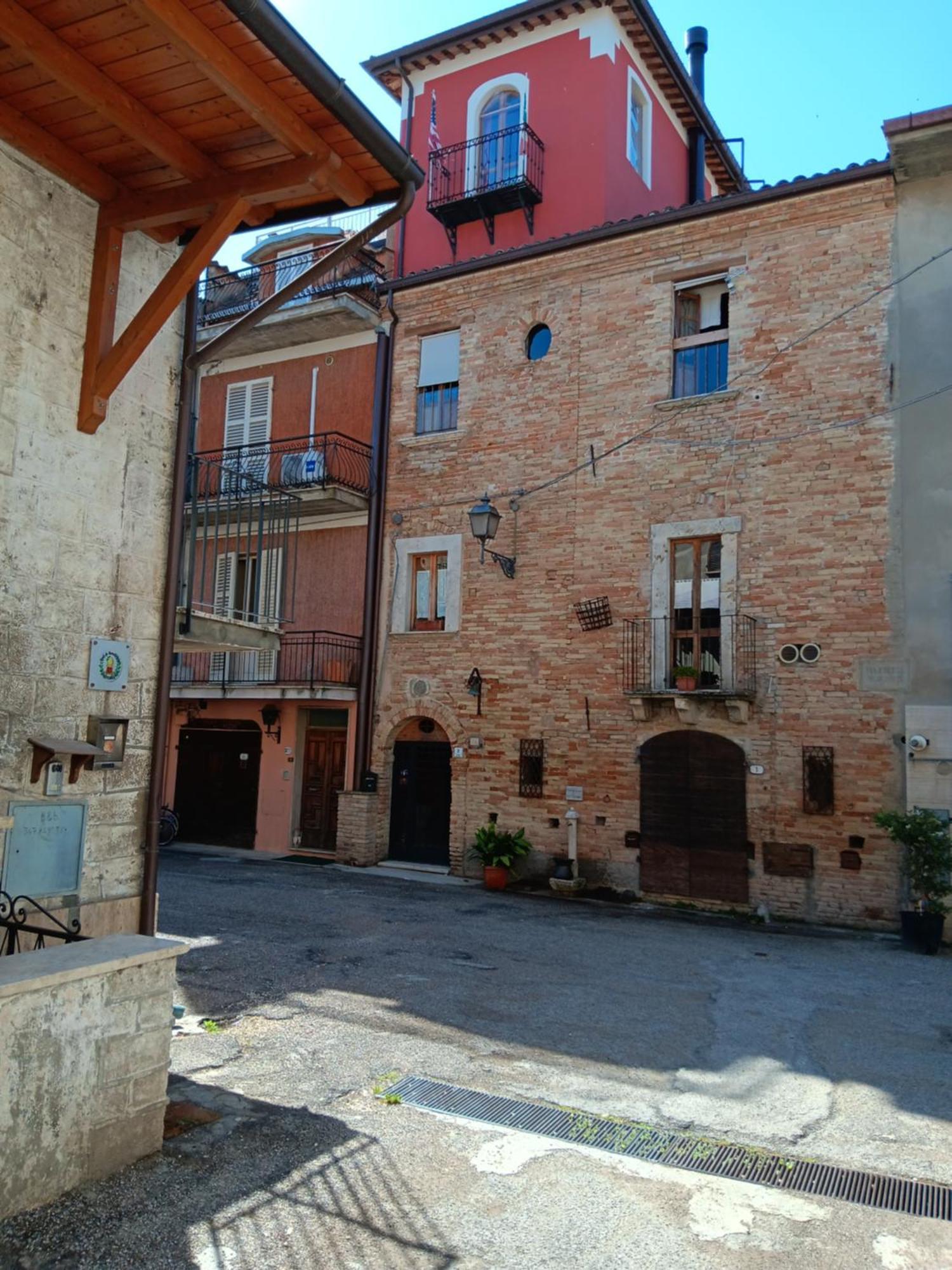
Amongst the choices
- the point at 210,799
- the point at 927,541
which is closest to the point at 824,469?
the point at 927,541

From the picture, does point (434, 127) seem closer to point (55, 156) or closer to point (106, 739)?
point (55, 156)

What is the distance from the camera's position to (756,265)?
13.3 metres

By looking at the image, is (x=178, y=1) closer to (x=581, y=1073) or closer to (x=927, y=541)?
(x=581, y=1073)

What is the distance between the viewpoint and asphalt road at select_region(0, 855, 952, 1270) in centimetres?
366

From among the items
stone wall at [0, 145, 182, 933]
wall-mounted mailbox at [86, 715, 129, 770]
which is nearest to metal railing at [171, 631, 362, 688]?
stone wall at [0, 145, 182, 933]

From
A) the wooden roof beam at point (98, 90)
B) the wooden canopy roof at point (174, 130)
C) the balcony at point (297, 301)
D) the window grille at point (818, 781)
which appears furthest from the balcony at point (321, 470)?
the wooden roof beam at point (98, 90)

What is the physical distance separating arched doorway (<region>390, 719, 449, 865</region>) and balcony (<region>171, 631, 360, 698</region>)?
144cm

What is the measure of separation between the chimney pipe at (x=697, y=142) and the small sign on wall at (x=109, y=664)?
656 inches

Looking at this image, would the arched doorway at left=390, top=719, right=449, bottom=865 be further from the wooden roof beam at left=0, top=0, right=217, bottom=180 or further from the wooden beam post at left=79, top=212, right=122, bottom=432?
the wooden roof beam at left=0, top=0, right=217, bottom=180

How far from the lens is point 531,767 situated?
14.2 metres

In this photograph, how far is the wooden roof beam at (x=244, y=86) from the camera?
426 cm

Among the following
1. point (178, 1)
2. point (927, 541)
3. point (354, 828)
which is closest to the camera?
point (178, 1)

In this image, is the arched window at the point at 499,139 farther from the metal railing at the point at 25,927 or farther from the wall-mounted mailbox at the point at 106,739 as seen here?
the metal railing at the point at 25,927

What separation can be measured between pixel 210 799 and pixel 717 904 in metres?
10.1
